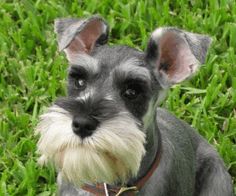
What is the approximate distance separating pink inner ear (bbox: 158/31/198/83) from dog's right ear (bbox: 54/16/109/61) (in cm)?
40

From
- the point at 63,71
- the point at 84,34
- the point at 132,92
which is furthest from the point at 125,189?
the point at 63,71

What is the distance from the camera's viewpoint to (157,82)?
427 centimetres

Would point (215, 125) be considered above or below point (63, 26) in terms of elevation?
below

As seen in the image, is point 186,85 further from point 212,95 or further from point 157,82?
point 157,82

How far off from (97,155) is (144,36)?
2.82 meters

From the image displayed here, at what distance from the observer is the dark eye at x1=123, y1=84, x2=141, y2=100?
13.4ft

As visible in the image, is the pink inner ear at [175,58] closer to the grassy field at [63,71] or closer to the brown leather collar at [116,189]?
the brown leather collar at [116,189]

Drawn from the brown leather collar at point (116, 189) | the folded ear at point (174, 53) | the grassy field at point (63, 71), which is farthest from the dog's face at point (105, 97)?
the grassy field at point (63, 71)

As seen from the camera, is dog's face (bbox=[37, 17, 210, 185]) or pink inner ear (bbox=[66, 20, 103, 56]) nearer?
dog's face (bbox=[37, 17, 210, 185])

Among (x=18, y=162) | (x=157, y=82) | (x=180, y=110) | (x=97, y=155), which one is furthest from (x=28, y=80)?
(x=97, y=155)

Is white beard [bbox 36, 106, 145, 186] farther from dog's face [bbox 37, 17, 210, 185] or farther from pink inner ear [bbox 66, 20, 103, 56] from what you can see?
pink inner ear [bbox 66, 20, 103, 56]

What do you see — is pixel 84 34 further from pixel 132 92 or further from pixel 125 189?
pixel 125 189

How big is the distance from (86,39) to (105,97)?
627mm

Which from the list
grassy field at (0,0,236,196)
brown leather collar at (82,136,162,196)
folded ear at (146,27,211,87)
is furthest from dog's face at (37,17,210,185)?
grassy field at (0,0,236,196)
